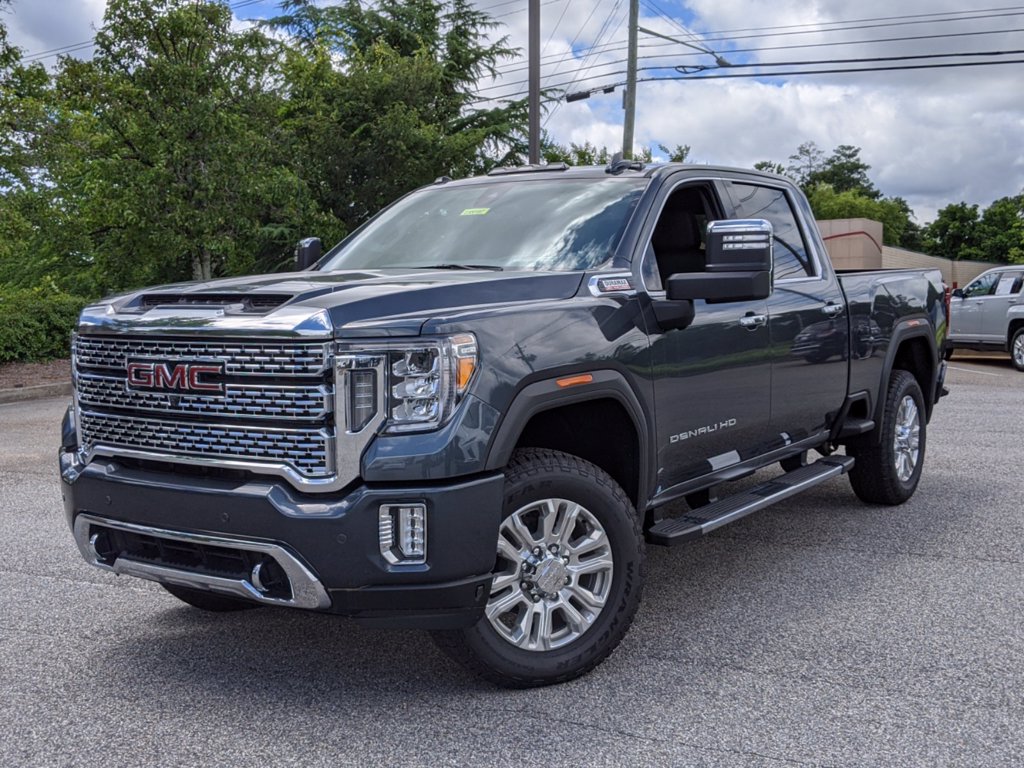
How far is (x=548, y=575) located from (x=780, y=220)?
306 centimetres

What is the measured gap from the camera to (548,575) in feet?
13.1

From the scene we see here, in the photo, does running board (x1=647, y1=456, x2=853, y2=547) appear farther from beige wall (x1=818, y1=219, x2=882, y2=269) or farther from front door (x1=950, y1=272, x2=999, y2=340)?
beige wall (x1=818, y1=219, x2=882, y2=269)

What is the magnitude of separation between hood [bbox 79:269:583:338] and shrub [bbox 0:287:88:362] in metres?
14.6

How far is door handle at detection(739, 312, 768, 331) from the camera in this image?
5182 millimetres

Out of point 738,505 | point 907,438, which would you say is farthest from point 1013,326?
point 738,505

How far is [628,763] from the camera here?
341cm

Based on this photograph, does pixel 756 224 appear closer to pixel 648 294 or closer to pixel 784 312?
pixel 648 294

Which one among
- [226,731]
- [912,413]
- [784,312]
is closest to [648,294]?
[784,312]

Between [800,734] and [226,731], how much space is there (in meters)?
1.92

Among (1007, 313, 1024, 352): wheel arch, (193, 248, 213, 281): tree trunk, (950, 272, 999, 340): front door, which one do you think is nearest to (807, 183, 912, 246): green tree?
(950, 272, 999, 340): front door

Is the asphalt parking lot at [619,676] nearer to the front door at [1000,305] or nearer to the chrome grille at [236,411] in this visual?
the chrome grille at [236,411]

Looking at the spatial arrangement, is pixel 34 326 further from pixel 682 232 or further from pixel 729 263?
pixel 729 263

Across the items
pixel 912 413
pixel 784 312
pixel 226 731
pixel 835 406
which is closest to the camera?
pixel 226 731

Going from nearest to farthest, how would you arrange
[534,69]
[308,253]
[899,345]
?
1. [308,253]
2. [899,345]
3. [534,69]
